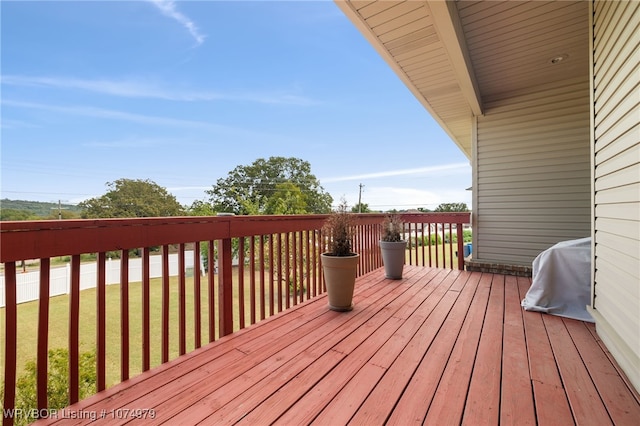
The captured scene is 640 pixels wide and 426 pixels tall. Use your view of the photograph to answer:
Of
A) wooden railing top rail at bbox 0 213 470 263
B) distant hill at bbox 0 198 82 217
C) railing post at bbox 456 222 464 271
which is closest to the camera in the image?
wooden railing top rail at bbox 0 213 470 263

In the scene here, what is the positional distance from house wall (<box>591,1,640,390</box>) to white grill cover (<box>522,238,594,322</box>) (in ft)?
1.12

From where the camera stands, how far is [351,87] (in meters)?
23.1

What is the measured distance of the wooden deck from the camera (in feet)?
4.25

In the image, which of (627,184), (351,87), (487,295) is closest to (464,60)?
(627,184)

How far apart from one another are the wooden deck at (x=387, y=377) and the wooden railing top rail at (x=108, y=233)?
75 cm

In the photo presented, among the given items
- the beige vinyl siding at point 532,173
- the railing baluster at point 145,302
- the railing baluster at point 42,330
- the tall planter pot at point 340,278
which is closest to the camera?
the railing baluster at point 42,330

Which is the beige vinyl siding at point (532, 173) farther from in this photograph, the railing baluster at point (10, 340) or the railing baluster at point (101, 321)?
the railing baluster at point (10, 340)

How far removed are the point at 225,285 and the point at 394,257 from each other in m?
2.47

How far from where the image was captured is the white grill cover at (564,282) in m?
2.51

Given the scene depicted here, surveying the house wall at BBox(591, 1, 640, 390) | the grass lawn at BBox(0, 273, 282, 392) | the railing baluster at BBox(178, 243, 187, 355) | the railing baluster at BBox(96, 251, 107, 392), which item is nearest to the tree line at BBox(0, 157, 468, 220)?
the grass lawn at BBox(0, 273, 282, 392)

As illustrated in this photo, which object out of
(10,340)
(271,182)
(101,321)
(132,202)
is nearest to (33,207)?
(101,321)

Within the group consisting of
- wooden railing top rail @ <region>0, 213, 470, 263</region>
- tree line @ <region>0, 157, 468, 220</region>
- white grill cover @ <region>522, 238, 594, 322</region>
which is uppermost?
tree line @ <region>0, 157, 468, 220</region>

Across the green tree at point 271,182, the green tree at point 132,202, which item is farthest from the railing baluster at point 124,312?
the green tree at point 271,182

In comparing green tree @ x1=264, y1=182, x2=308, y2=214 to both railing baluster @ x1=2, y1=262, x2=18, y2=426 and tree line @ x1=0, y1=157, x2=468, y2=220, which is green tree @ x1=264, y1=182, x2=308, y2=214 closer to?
tree line @ x1=0, y1=157, x2=468, y2=220
